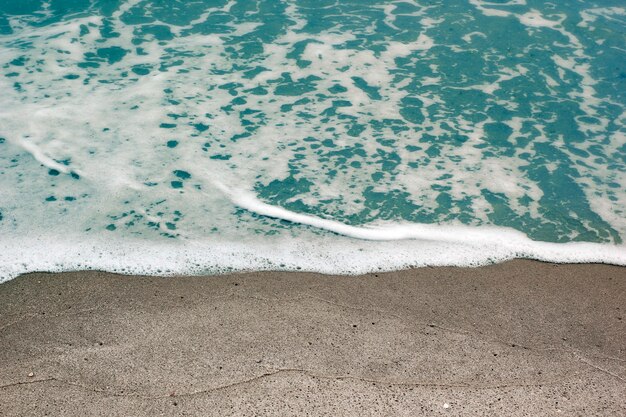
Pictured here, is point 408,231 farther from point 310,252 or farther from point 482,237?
point 310,252

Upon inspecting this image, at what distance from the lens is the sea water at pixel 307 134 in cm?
545

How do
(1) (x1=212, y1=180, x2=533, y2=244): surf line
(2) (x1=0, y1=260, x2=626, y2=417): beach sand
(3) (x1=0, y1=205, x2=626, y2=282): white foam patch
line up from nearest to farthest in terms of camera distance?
1. (2) (x1=0, y1=260, x2=626, y2=417): beach sand
2. (3) (x1=0, y1=205, x2=626, y2=282): white foam patch
3. (1) (x1=212, y1=180, x2=533, y2=244): surf line

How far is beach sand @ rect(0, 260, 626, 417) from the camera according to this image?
384 cm

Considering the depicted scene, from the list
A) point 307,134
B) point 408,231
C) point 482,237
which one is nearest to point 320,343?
point 408,231

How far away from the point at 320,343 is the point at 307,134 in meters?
3.30

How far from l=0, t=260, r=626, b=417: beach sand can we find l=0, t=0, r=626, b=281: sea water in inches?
11.4

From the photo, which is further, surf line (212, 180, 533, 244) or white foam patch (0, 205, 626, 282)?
surf line (212, 180, 533, 244)

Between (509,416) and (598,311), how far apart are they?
148 centimetres

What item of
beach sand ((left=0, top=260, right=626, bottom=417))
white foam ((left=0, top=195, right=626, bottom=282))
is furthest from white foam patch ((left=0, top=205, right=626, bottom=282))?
beach sand ((left=0, top=260, right=626, bottom=417))

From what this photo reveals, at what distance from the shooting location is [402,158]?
671cm

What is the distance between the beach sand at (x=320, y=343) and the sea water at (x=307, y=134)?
291 mm

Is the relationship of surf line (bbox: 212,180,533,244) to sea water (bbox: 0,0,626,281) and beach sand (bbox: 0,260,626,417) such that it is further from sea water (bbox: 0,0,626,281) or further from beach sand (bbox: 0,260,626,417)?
beach sand (bbox: 0,260,626,417)

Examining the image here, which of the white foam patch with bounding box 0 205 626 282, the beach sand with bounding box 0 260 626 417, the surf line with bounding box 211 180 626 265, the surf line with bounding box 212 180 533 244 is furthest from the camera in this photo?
the surf line with bounding box 212 180 533 244

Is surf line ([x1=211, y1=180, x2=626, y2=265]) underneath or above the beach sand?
underneath
